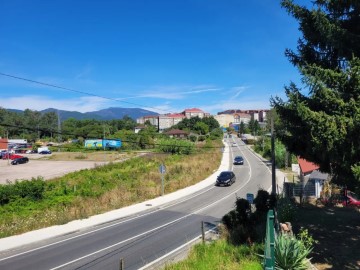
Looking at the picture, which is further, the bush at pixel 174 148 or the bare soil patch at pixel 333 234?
the bush at pixel 174 148

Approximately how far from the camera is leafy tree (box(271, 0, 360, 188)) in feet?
28.7

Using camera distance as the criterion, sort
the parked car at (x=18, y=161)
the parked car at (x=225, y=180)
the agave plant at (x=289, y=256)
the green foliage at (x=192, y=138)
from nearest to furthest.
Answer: the agave plant at (x=289, y=256) < the parked car at (x=225, y=180) < the parked car at (x=18, y=161) < the green foliage at (x=192, y=138)

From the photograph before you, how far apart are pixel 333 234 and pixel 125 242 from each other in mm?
9238

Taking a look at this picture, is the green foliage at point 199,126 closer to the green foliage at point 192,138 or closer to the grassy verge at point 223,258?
the green foliage at point 192,138

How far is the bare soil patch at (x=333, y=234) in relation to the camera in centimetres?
994

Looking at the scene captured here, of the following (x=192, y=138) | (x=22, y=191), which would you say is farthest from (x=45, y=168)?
(x=192, y=138)

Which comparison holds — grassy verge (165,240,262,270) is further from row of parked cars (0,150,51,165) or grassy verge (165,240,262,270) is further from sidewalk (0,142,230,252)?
row of parked cars (0,150,51,165)

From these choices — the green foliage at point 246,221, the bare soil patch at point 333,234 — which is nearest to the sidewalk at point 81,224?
the green foliage at point 246,221

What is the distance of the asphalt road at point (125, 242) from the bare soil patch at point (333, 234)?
18.7 ft

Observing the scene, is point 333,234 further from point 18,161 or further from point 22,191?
point 18,161

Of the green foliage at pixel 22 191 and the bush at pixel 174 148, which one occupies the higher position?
the bush at pixel 174 148

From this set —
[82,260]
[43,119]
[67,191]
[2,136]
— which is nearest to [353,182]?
[82,260]

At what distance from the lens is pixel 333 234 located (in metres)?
12.9

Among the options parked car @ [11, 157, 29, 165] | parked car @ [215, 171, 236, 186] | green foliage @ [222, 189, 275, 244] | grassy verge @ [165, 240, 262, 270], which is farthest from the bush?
grassy verge @ [165, 240, 262, 270]
